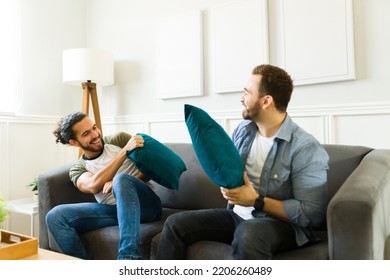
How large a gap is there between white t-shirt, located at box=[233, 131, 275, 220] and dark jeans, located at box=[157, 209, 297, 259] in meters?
0.04

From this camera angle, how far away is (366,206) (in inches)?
39.2

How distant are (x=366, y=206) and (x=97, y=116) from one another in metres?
2.23

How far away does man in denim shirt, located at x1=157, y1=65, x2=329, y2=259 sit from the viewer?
46.3 inches

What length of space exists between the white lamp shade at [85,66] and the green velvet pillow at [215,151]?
5.12ft

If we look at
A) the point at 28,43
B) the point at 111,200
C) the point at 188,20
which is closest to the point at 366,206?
the point at 111,200

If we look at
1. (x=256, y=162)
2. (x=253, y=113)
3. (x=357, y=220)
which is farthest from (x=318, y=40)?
(x=357, y=220)

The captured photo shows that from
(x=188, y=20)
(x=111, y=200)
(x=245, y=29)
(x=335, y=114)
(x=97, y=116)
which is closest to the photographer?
(x=111, y=200)

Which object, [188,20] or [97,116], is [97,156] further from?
[188,20]

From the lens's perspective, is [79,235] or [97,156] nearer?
[79,235]

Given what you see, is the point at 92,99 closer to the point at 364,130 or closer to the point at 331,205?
the point at 364,130

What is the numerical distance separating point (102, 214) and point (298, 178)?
97 centimetres

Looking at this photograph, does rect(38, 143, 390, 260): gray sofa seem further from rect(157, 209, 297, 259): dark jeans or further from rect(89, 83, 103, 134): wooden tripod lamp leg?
rect(89, 83, 103, 134): wooden tripod lamp leg

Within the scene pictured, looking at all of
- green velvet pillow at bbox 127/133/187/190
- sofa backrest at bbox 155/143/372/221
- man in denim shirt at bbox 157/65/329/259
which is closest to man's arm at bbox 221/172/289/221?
man in denim shirt at bbox 157/65/329/259

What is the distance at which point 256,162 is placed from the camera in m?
1.33
